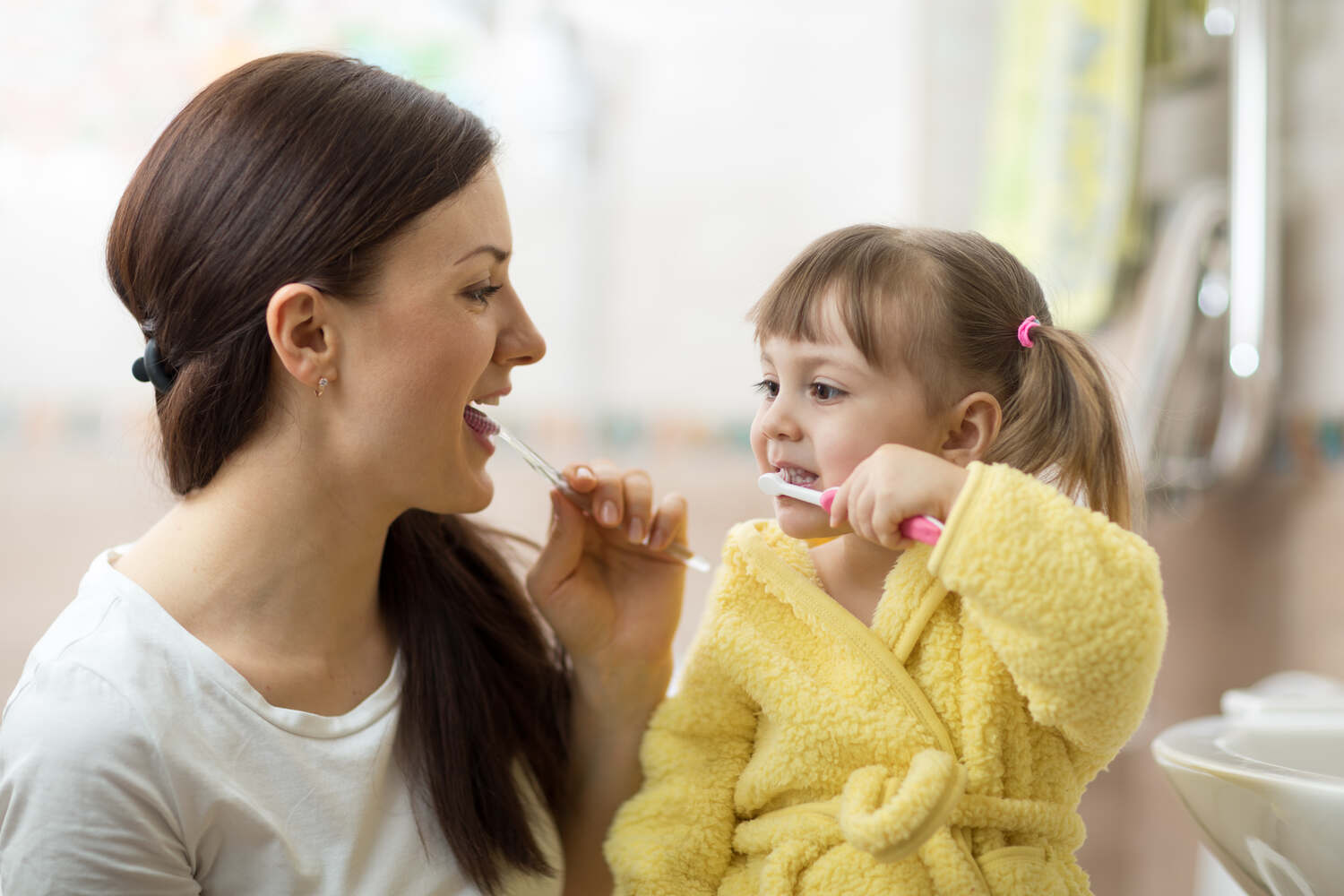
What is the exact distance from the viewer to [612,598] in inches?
44.1

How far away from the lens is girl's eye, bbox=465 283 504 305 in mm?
957

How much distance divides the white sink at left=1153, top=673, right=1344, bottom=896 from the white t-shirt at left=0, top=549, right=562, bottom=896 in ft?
1.83

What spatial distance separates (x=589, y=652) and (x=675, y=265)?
1.22 meters

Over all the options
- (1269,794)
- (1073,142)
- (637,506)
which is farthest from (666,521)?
(1073,142)

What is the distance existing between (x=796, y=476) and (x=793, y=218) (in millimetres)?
1377

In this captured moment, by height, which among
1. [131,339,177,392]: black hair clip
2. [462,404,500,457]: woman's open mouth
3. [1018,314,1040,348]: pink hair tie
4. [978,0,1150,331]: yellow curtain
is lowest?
[462,404,500,457]: woman's open mouth

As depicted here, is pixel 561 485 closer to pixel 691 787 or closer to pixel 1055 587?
pixel 691 787

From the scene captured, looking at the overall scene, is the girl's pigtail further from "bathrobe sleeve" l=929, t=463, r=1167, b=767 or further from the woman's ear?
the woman's ear

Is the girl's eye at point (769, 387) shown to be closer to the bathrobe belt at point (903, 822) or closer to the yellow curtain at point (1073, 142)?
the bathrobe belt at point (903, 822)

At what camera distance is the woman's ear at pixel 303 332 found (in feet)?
2.89

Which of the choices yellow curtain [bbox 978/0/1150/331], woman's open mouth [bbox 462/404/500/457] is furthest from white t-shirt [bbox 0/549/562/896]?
yellow curtain [bbox 978/0/1150/331]

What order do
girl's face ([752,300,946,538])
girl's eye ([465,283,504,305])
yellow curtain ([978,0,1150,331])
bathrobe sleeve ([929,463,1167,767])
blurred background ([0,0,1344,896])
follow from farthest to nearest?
yellow curtain ([978,0,1150,331]) < blurred background ([0,0,1344,896]) < girl's eye ([465,283,504,305]) < girl's face ([752,300,946,538]) < bathrobe sleeve ([929,463,1167,767])

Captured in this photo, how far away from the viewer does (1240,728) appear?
1011 millimetres

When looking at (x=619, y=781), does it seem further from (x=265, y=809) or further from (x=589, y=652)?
(x=265, y=809)
